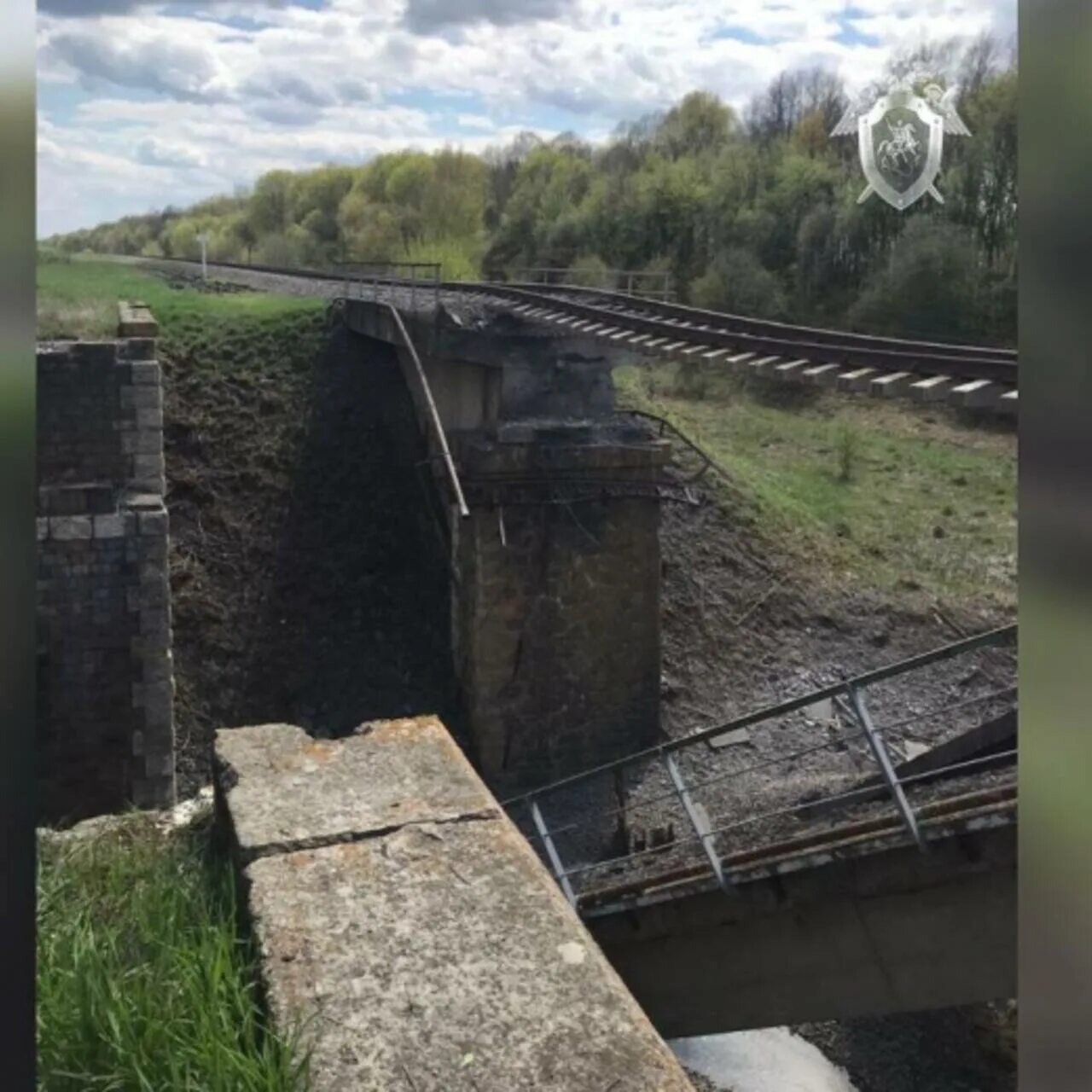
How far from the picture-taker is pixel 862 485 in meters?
17.9

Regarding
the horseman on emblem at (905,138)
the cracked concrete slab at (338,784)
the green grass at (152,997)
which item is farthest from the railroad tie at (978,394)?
the green grass at (152,997)

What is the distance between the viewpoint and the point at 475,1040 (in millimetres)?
1840

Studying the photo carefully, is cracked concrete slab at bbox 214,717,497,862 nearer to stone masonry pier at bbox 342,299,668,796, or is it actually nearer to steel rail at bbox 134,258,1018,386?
steel rail at bbox 134,258,1018,386

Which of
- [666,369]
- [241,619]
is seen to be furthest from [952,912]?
[666,369]

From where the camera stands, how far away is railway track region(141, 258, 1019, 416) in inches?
268

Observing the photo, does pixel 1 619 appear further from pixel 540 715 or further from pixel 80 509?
pixel 540 715

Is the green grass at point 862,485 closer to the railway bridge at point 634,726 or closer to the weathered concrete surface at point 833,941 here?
the railway bridge at point 634,726

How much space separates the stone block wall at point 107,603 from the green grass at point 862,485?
630 cm

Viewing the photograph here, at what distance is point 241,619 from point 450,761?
10.1 meters

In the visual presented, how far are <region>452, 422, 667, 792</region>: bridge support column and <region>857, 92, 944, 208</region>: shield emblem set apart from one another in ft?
33.1

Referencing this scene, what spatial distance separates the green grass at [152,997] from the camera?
1.67 meters

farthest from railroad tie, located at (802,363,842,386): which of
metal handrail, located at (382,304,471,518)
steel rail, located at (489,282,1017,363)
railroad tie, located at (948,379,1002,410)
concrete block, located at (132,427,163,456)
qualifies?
concrete block, located at (132,427,163,456)

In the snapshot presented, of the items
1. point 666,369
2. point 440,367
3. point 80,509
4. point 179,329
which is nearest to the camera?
point 80,509

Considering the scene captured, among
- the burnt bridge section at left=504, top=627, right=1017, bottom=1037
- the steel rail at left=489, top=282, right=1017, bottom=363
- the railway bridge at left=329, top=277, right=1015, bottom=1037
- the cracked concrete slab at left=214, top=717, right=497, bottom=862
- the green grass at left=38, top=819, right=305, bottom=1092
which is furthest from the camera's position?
the steel rail at left=489, top=282, right=1017, bottom=363
